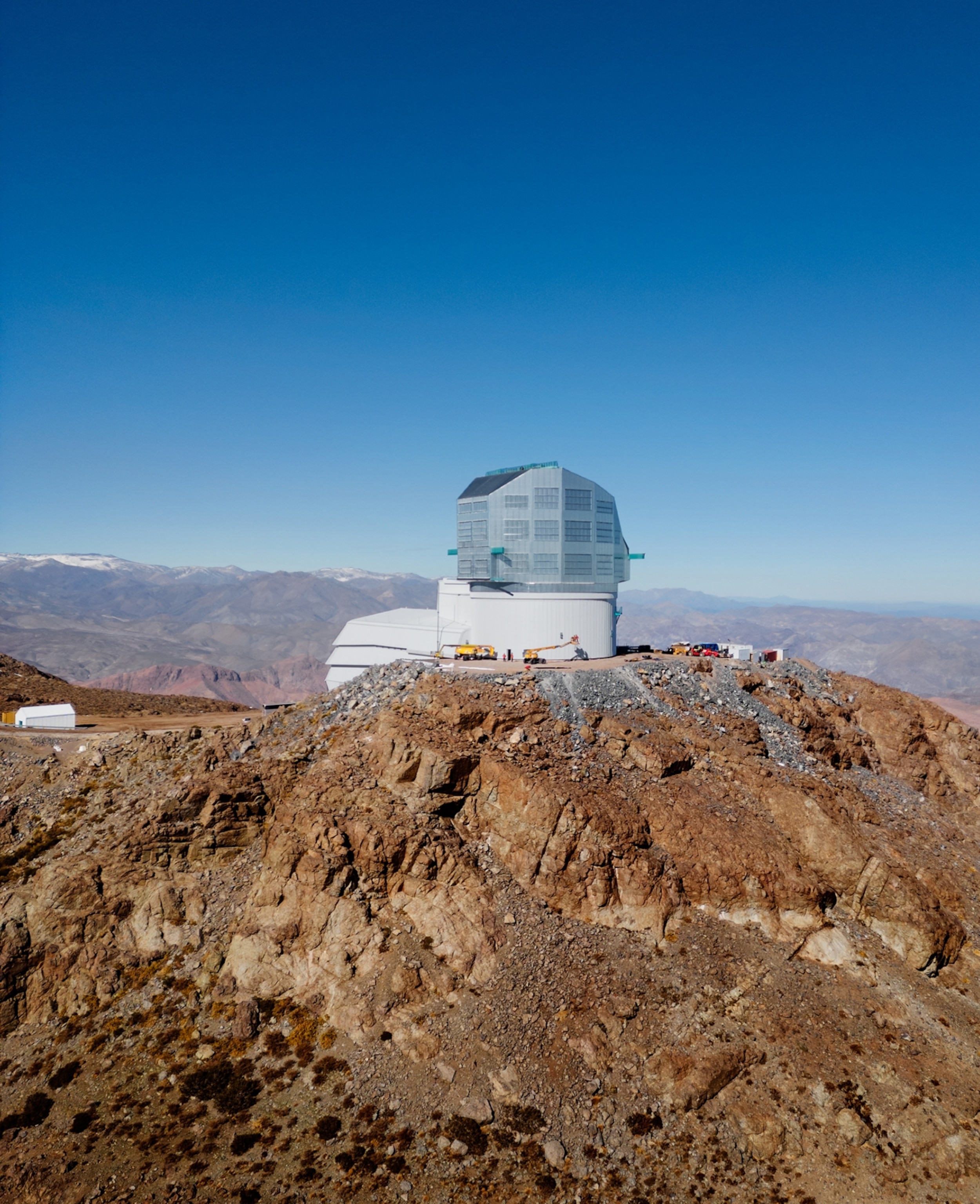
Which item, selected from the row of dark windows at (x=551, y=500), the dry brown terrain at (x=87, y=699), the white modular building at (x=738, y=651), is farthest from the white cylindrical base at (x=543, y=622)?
the dry brown terrain at (x=87, y=699)

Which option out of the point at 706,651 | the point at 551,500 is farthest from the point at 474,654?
the point at 706,651

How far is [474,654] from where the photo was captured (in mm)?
44938

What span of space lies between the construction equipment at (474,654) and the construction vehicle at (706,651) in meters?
16.5

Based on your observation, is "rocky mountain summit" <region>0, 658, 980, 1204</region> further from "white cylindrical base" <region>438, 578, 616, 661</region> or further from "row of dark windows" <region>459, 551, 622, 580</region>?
"row of dark windows" <region>459, 551, 622, 580</region>

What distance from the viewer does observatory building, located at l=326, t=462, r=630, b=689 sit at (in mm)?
46094

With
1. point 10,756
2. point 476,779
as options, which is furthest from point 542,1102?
point 10,756

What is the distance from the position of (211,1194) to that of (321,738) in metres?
18.3

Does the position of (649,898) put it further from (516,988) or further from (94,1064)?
(94,1064)

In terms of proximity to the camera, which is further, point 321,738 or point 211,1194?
point 321,738

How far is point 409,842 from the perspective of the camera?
95.2 feet

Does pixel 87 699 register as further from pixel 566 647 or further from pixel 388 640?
pixel 566 647

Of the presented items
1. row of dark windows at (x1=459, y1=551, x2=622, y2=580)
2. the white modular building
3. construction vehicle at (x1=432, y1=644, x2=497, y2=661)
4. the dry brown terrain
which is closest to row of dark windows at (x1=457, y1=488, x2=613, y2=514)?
row of dark windows at (x1=459, y1=551, x2=622, y2=580)

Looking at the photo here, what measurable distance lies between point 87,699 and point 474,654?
4316cm

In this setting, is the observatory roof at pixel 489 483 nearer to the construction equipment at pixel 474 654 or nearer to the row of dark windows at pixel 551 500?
the row of dark windows at pixel 551 500
